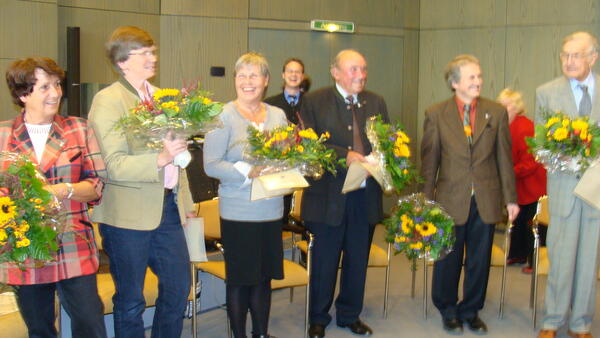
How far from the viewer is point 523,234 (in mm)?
6641

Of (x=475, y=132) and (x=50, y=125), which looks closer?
(x=50, y=125)

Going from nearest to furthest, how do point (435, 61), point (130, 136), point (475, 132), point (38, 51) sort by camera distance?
point (130, 136)
point (475, 132)
point (38, 51)
point (435, 61)

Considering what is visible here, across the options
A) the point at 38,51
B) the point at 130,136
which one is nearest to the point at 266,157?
the point at 130,136

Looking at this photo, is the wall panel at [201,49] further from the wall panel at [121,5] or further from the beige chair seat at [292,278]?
the beige chair seat at [292,278]

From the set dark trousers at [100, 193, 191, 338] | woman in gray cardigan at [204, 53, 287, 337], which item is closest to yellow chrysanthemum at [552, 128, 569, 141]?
woman in gray cardigan at [204, 53, 287, 337]

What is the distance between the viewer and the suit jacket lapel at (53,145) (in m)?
2.94

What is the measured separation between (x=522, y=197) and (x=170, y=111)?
4.24 meters

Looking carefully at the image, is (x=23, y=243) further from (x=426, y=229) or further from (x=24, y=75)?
(x=426, y=229)

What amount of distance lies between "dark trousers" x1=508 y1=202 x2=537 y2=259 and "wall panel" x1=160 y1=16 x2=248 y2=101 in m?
3.67

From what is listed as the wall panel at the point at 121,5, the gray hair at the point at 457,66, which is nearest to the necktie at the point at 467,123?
the gray hair at the point at 457,66

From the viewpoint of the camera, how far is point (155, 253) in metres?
3.31

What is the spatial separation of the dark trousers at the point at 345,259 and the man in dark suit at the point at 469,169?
53 centimetres

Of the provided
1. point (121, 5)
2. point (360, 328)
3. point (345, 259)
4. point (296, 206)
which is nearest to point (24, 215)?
point (345, 259)

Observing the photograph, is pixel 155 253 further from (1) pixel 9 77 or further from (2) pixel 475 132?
(2) pixel 475 132
